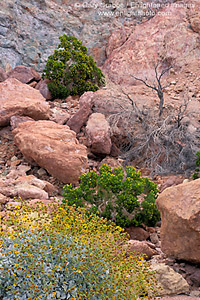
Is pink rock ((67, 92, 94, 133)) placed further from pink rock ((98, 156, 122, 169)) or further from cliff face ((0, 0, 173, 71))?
cliff face ((0, 0, 173, 71))

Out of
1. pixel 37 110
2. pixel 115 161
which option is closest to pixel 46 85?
pixel 37 110

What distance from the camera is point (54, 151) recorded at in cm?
620

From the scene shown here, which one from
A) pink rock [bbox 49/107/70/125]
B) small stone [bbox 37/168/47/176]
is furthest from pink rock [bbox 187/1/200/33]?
small stone [bbox 37/168/47/176]

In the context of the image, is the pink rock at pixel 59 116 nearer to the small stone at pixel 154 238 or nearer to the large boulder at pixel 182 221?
the small stone at pixel 154 238

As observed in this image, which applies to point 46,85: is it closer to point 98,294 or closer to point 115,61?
point 115,61

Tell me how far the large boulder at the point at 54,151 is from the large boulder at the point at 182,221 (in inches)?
101

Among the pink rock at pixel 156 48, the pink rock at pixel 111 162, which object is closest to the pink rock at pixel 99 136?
the pink rock at pixel 111 162

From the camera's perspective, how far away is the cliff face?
468 inches

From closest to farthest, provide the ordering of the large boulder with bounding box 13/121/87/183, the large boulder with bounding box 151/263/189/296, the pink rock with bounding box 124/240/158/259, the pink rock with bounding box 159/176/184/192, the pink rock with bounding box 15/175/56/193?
1. the large boulder with bounding box 151/263/189/296
2. the pink rock with bounding box 124/240/158/259
3. the pink rock with bounding box 15/175/56/193
4. the large boulder with bounding box 13/121/87/183
5. the pink rock with bounding box 159/176/184/192

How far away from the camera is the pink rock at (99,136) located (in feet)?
23.3

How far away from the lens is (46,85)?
352 inches

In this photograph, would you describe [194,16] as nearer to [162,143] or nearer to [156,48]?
[156,48]

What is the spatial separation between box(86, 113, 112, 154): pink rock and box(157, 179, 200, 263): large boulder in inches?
131

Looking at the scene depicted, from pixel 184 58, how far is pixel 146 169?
515 cm
